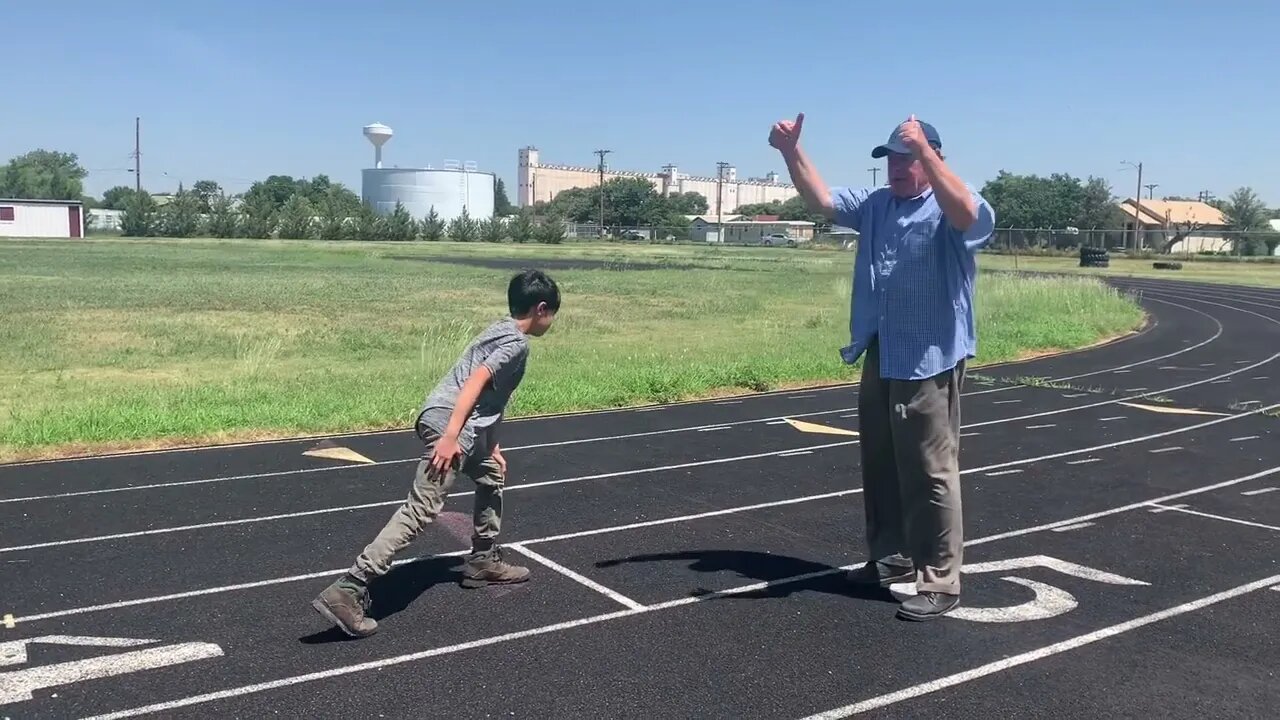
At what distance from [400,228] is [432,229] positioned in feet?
16.6

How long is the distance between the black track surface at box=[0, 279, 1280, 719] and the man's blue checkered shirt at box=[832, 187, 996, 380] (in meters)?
1.28

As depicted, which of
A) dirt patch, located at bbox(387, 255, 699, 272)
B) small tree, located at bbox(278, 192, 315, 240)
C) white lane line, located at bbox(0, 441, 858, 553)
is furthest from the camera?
small tree, located at bbox(278, 192, 315, 240)

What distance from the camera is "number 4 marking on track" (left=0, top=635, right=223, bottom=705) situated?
14.8ft

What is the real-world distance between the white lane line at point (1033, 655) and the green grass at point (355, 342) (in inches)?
303

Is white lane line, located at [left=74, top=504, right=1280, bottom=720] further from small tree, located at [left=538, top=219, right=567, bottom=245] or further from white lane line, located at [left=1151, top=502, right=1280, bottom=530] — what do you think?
small tree, located at [left=538, top=219, right=567, bottom=245]

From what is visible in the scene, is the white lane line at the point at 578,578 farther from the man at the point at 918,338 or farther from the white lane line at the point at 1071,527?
the white lane line at the point at 1071,527

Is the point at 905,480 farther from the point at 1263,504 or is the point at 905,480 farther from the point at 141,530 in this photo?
the point at 141,530

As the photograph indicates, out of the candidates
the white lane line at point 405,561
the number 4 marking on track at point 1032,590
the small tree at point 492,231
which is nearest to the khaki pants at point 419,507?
the white lane line at point 405,561

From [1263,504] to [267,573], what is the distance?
6801mm

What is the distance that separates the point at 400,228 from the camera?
343 ft

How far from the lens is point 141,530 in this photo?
23.3 ft

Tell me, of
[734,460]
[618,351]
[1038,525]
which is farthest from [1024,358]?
[1038,525]

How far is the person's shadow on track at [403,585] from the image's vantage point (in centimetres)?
518

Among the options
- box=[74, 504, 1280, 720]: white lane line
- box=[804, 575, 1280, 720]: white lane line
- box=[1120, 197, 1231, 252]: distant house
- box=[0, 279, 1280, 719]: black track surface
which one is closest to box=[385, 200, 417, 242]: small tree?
box=[1120, 197, 1231, 252]: distant house
